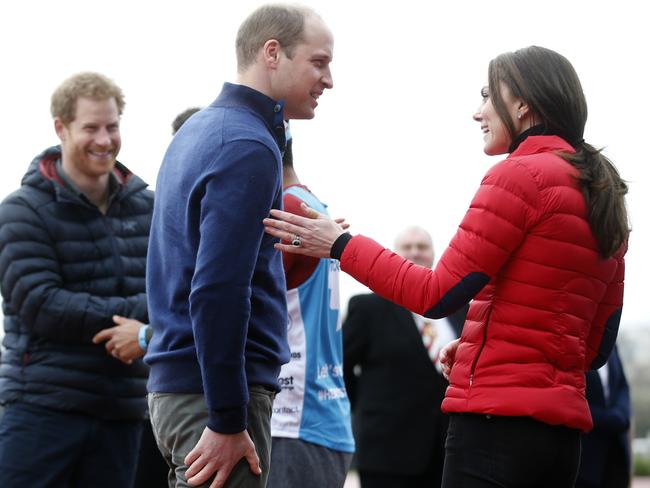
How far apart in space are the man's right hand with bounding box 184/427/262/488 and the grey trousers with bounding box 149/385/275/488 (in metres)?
0.04

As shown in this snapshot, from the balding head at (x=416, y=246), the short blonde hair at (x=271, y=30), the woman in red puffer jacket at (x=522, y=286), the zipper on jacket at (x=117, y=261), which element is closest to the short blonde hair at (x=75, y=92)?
the zipper on jacket at (x=117, y=261)

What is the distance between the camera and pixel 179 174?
293cm

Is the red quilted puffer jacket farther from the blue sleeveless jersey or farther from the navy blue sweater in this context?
the blue sleeveless jersey

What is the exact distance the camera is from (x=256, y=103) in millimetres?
3086

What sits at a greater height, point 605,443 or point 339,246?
point 339,246

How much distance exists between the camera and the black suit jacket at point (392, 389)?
6.59m

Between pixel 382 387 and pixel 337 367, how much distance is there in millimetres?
2708

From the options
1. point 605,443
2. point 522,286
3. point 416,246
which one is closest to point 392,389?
point 416,246

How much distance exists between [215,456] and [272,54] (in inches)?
46.3

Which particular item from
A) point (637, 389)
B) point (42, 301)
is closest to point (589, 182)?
point (42, 301)

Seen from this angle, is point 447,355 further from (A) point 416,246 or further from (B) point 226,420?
(A) point 416,246

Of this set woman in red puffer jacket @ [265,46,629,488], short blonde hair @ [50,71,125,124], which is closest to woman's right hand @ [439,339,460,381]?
woman in red puffer jacket @ [265,46,629,488]

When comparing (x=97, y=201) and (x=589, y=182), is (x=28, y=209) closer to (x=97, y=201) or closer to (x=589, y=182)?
(x=97, y=201)

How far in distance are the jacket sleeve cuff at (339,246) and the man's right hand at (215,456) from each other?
1.94 ft
